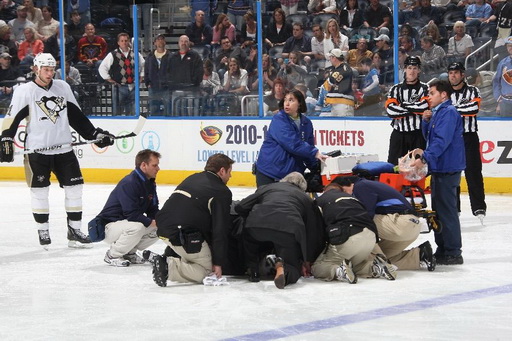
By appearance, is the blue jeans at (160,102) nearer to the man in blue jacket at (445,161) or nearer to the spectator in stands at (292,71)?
the spectator in stands at (292,71)

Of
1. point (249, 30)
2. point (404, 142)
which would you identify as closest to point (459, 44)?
point (249, 30)

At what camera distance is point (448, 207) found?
7.13 meters

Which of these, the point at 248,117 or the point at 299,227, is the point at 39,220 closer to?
the point at 299,227

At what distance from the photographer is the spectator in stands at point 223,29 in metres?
13.1

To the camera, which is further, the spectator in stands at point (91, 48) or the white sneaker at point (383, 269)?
the spectator in stands at point (91, 48)

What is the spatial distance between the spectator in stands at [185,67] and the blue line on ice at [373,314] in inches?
297

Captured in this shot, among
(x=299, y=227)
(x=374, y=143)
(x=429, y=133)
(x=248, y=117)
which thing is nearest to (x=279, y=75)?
(x=248, y=117)

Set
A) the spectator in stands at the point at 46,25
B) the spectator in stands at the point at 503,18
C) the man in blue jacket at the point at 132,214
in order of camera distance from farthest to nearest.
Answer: the spectator in stands at the point at 46,25 → the spectator in stands at the point at 503,18 → the man in blue jacket at the point at 132,214

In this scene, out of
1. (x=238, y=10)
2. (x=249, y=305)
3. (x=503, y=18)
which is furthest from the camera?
(x=238, y=10)

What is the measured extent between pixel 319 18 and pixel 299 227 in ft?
21.5

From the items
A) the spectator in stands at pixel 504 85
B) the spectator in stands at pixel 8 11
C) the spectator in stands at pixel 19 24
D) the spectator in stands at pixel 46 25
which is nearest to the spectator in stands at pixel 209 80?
the spectator in stands at pixel 46 25

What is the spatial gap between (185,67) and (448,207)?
22.4 ft

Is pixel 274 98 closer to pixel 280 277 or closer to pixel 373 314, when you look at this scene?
pixel 280 277

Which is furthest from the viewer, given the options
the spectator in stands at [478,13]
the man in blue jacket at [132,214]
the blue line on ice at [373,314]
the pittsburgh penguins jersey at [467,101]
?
the spectator in stands at [478,13]
